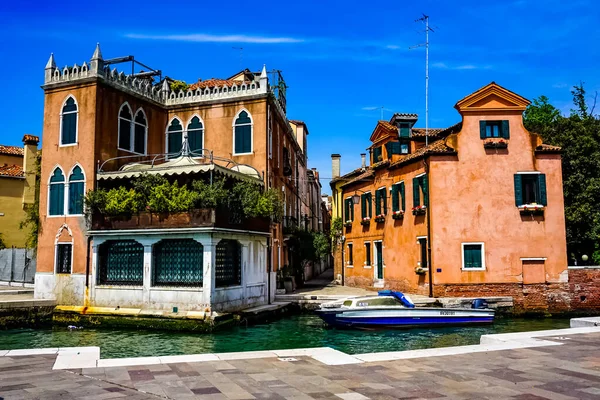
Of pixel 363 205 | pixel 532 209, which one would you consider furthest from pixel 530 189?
pixel 363 205

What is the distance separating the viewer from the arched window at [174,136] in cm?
2322

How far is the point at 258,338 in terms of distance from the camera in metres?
15.6

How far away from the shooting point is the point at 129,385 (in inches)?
→ 270

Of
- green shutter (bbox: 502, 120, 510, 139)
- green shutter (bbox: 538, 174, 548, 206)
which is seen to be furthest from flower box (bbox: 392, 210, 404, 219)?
green shutter (bbox: 538, 174, 548, 206)

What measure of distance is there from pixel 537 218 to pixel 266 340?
12.0 metres

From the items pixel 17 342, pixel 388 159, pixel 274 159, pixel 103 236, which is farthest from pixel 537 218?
pixel 17 342

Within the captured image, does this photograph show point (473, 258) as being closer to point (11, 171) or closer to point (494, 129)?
point (494, 129)

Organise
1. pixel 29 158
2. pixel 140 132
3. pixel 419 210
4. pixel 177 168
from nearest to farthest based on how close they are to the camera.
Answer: pixel 177 168 → pixel 419 210 → pixel 140 132 → pixel 29 158

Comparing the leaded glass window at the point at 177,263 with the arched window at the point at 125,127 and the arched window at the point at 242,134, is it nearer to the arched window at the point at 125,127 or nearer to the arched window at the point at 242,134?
the arched window at the point at 125,127

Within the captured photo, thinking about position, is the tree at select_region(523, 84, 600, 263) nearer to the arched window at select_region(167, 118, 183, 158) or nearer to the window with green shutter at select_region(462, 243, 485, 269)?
the window with green shutter at select_region(462, 243, 485, 269)

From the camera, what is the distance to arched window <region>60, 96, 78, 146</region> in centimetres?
2041

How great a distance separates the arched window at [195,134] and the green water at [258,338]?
8926 millimetres

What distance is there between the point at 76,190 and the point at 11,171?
15986 mm

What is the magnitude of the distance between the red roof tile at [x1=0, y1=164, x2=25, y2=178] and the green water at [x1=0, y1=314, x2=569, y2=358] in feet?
→ 57.4
